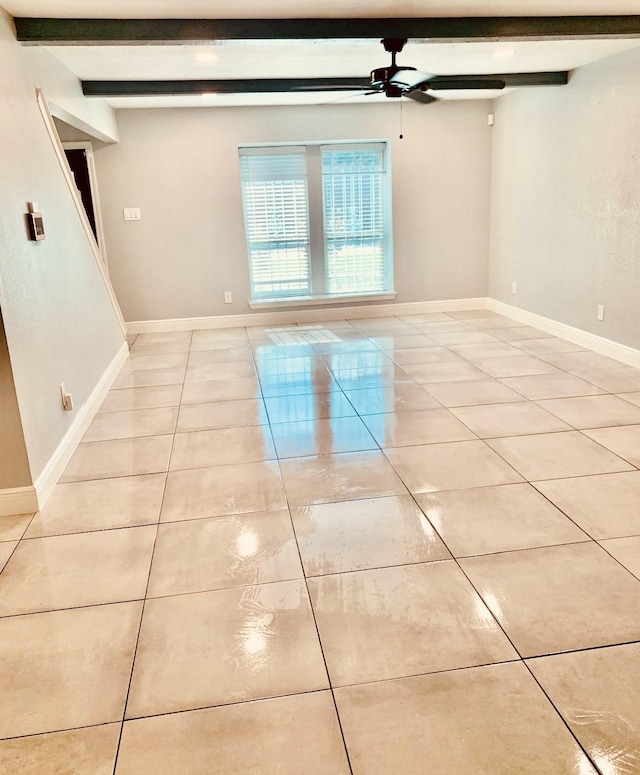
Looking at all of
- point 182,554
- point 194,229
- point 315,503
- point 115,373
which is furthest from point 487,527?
point 194,229

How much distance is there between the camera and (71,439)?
3387 millimetres

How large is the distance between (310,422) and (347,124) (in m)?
4.14

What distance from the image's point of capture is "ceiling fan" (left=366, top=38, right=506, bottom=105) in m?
3.73

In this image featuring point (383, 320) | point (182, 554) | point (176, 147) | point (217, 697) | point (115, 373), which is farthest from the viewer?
point (383, 320)

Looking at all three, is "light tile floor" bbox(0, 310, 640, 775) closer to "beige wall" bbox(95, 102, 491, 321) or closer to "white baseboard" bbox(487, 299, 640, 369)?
"white baseboard" bbox(487, 299, 640, 369)

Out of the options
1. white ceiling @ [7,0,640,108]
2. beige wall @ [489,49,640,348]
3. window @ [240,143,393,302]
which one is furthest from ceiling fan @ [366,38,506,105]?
window @ [240,143,393,302]

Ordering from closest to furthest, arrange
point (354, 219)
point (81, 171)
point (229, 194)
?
point (81, 171) < point (229, 194) < point (354, 219)

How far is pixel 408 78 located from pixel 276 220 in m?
3.10

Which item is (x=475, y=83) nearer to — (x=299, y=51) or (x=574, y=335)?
(x=299, y=51)

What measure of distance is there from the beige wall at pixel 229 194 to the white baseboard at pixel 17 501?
414 cm

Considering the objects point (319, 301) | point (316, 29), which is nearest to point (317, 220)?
point (319, 301)

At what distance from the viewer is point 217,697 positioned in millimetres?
1614

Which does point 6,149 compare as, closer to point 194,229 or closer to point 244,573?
point 244,573

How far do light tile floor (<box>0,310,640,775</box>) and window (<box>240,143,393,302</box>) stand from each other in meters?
3.24
